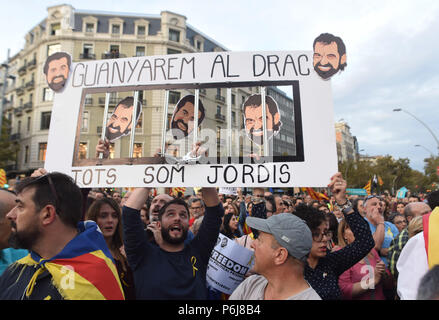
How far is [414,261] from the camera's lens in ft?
6.96

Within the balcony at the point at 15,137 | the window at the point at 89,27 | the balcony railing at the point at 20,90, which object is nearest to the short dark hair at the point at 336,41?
the window at the point at 89,27

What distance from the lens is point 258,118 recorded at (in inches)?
127

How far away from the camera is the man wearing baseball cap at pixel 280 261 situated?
190 centimetres

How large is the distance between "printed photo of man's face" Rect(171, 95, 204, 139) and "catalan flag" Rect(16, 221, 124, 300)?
1649 millimetres

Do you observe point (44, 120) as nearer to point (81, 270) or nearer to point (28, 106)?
point (28, 106)

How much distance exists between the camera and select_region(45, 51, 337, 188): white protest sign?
299 cm

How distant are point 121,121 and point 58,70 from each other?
41.2 inches

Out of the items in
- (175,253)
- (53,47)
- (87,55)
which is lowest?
(175,253)

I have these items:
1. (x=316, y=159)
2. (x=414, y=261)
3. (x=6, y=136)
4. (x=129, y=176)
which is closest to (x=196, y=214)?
(x=129, y=176)

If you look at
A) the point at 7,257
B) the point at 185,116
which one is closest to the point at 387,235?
the point at 185,116
